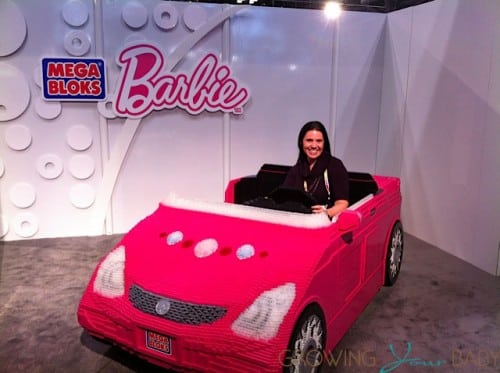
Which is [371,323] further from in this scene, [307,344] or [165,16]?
[165,16]

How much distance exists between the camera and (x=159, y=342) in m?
1.91

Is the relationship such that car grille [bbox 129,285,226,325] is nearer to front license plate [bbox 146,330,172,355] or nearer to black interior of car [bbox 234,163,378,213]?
front license plate [bbox 146,330,172,355]

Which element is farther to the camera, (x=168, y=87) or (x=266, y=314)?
(x=168, y=87)

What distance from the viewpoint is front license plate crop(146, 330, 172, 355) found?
1.89 m

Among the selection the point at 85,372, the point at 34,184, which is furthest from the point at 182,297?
the point at 34,184

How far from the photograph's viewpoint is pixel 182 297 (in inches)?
76.4

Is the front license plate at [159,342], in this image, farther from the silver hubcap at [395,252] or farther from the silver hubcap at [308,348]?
the silver hubcap at [395,252]

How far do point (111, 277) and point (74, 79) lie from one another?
284 cm

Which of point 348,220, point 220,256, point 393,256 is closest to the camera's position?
point 220,256

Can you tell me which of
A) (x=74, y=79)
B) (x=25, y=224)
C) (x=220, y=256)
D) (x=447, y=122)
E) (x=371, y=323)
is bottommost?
(x=371, y=323)

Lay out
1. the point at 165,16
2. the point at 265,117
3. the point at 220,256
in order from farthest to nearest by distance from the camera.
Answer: the point at 265,117 < the point at 165,16 < the point at 220,256

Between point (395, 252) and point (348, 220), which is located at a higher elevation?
point (348, 220)

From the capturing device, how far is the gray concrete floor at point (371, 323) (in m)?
2.38

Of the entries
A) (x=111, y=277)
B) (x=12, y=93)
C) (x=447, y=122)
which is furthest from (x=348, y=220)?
(x=12, y=93)
